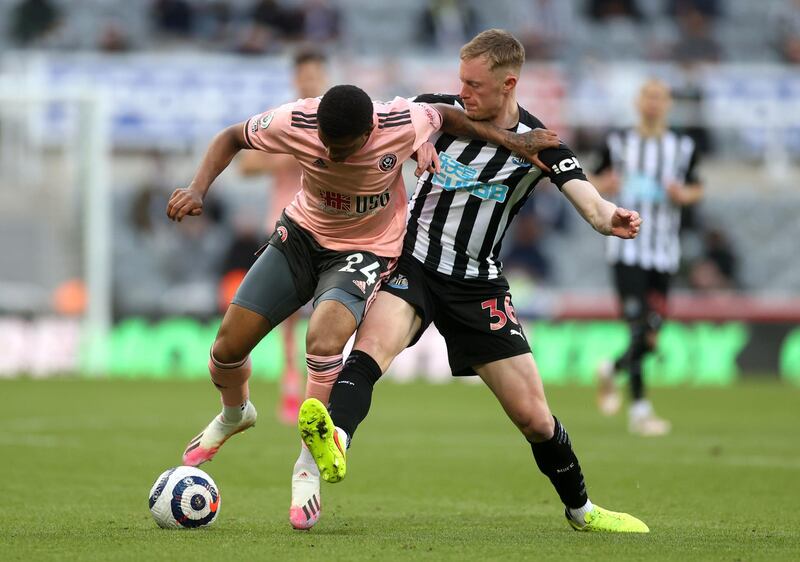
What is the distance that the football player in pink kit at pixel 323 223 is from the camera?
19.4 feet

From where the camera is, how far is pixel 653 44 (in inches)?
914

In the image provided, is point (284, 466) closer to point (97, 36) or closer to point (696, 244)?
point (696, 244)

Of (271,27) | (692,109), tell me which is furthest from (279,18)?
(692,109)

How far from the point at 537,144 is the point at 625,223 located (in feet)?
2.15

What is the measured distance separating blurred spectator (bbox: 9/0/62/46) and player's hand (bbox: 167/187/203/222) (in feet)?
55.0

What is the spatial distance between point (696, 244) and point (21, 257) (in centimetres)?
932

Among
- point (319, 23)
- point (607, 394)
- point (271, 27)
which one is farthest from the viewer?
point (319, 23)

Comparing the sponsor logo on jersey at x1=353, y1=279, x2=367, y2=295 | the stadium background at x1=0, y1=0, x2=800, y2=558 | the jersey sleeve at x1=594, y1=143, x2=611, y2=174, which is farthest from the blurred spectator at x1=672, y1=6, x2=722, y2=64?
the sponsor logo on jersey at x1=353, y1=279, x2=367, y2=295

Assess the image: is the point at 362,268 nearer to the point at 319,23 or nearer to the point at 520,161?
the point at 520,161

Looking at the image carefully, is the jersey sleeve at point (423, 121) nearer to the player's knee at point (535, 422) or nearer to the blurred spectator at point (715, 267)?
the player's knee at point (535, 422)

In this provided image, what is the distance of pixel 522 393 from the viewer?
597cm

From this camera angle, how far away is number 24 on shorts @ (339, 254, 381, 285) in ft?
19.8

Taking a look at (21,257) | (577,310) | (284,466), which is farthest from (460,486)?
(21,257)

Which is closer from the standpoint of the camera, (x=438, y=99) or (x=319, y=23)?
(x=438, y=99)
